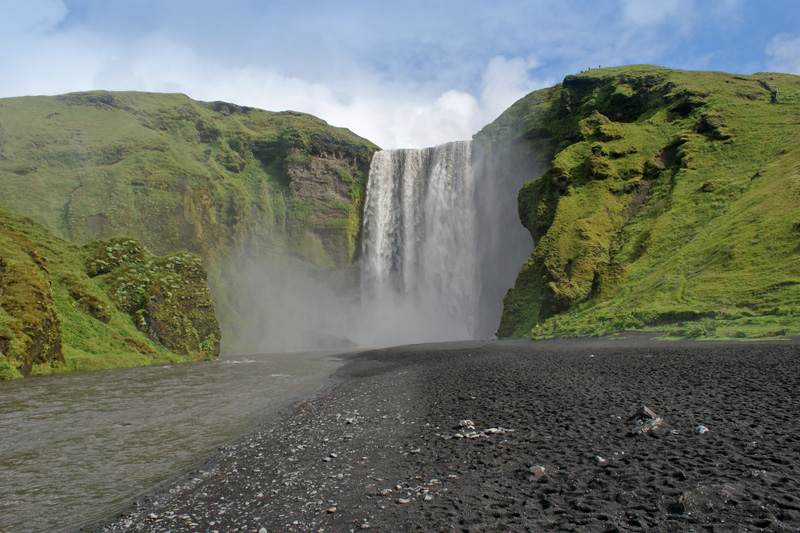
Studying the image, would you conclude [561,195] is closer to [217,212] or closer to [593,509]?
[593,509]

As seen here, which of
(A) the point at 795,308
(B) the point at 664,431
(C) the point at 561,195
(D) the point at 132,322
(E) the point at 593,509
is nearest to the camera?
(E) the point at 593,509

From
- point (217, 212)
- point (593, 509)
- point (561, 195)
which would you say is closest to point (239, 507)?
point (593, 509)

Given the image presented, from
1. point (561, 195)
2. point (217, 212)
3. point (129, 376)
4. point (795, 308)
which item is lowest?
point (129, 376)

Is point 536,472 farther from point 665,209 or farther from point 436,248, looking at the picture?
point 436,248

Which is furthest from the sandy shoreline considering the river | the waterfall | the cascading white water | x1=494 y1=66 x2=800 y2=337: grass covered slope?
the cascading white water

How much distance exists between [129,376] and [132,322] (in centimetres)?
1186

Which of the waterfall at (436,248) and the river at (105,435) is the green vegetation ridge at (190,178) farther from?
the river at (105,435)

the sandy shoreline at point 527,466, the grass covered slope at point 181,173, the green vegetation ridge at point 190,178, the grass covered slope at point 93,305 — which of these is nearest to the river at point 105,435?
the sandy shoreline at point 527,466

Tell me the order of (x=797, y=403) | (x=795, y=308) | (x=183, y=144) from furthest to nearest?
1. (x=183, y=144)
2. (x=795, y=308)
3. (x=797, y=403)

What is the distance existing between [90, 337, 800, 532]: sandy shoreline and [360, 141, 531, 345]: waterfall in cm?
4587

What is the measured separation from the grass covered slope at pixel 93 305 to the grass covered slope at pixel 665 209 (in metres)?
27.0

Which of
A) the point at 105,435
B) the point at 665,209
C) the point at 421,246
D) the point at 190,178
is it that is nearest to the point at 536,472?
the point at 105,435

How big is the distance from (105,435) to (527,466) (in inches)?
359

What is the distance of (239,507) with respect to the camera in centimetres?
519
